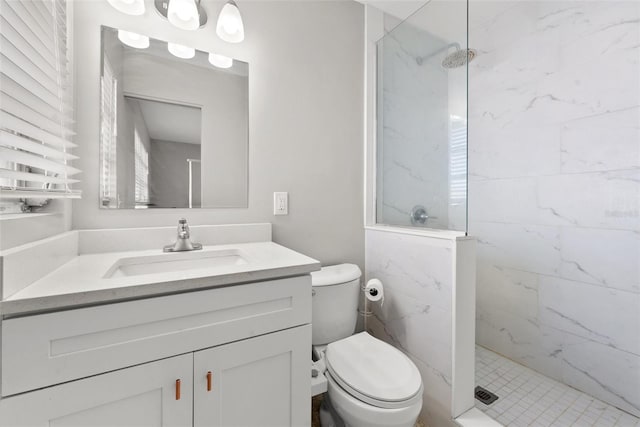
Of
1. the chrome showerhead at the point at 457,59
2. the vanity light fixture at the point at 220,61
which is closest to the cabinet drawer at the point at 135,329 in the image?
the vanity light fixture at the point at 220,61

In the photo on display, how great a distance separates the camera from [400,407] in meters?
0.95

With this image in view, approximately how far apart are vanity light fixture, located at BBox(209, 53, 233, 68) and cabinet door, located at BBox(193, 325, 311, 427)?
4.09ft

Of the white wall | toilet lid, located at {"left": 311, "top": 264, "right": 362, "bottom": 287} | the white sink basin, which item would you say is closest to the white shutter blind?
the white wall

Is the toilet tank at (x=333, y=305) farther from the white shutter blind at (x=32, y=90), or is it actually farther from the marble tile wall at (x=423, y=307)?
the white shutter blind at (x=32, y=90)

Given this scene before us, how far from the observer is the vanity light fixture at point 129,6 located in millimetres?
1099

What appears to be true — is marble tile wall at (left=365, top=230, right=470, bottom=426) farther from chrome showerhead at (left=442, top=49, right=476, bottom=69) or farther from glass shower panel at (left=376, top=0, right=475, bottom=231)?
chrome showerhead at (left=442, top=49, right=476, bottom=69)

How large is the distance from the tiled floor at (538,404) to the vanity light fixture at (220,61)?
2.17 metres

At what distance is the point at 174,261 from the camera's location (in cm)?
110

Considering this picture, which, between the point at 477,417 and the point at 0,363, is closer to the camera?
the point at 0,363

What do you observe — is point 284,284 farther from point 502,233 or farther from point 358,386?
point 502,233

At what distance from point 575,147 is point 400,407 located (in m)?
1.71

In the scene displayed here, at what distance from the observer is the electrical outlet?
4.82 ft

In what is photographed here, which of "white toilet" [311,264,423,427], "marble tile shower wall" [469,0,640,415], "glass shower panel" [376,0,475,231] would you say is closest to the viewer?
"white toilet" [311,264,423,427]

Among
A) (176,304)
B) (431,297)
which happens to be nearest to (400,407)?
(431,297)
